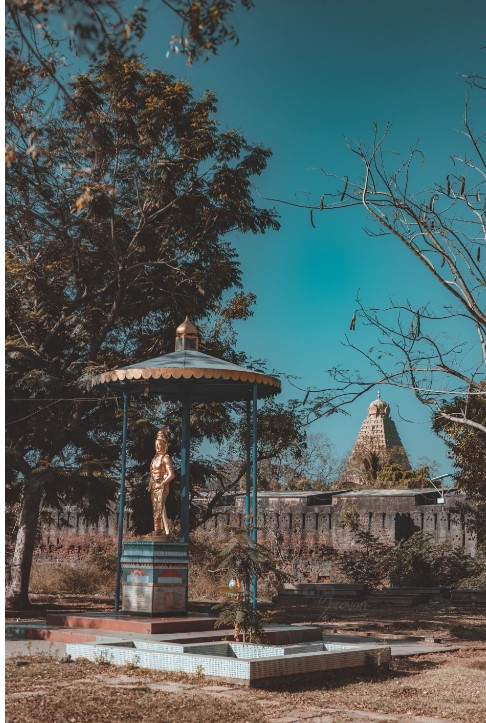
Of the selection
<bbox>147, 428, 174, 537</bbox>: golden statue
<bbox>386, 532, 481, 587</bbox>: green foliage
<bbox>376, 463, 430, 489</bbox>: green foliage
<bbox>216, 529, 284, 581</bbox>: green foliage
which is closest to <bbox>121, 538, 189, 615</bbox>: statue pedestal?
<bbox>147, 428, 174, 537</bbox>: golden statue

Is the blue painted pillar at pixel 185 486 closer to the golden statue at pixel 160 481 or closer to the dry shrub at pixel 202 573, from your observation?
the golden statue at pixel 160 481

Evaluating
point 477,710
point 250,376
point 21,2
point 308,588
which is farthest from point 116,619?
point 308,588

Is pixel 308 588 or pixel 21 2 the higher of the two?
pixel 21 2

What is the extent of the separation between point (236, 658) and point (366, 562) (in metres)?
13.6

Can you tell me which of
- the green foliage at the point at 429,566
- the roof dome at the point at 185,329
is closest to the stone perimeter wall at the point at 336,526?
the green foliage at the point at 429,566

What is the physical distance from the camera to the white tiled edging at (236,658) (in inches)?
272

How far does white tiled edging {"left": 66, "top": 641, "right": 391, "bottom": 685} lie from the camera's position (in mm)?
6902

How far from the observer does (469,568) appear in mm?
19781

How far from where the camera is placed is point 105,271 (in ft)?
49.6

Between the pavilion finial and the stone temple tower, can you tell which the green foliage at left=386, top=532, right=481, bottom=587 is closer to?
the pavilion finial

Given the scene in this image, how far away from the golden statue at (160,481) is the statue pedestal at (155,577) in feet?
1.07

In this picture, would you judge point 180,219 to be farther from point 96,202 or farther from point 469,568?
point 469,568

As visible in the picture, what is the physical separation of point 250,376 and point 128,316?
532 cm

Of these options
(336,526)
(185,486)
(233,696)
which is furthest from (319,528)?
(233,696)
